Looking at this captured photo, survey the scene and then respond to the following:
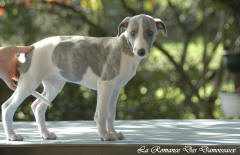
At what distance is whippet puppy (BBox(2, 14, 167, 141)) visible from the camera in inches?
107

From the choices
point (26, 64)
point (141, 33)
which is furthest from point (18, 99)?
point (141, 33)

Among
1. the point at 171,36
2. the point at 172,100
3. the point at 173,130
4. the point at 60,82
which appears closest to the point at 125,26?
the point at 60,82

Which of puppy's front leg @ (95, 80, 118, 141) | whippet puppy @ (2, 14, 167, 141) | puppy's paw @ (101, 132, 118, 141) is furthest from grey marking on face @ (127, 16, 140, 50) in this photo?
puppy's paw @ (101, 132, 118, 141)

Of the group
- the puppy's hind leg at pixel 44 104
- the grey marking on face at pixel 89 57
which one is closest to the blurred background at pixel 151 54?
the puppy's hind leg at pixel 44 104

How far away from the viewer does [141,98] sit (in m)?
5.79

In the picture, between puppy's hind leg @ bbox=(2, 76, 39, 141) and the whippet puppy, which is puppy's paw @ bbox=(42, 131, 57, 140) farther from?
puppy's hind leg @ bbox=(2, 76, 39, 141)

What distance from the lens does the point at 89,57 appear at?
279cm

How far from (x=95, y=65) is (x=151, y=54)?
157 inches

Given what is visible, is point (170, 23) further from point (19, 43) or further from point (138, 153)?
point (138, 153)

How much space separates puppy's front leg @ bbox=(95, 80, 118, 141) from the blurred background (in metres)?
2.66

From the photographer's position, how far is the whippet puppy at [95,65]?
271cm

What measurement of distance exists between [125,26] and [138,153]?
29.5 inches

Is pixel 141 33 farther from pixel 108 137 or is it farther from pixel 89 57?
pixel 108 137

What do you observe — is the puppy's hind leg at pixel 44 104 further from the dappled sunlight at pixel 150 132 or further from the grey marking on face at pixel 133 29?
the grey marking on face at pixel 133 29
